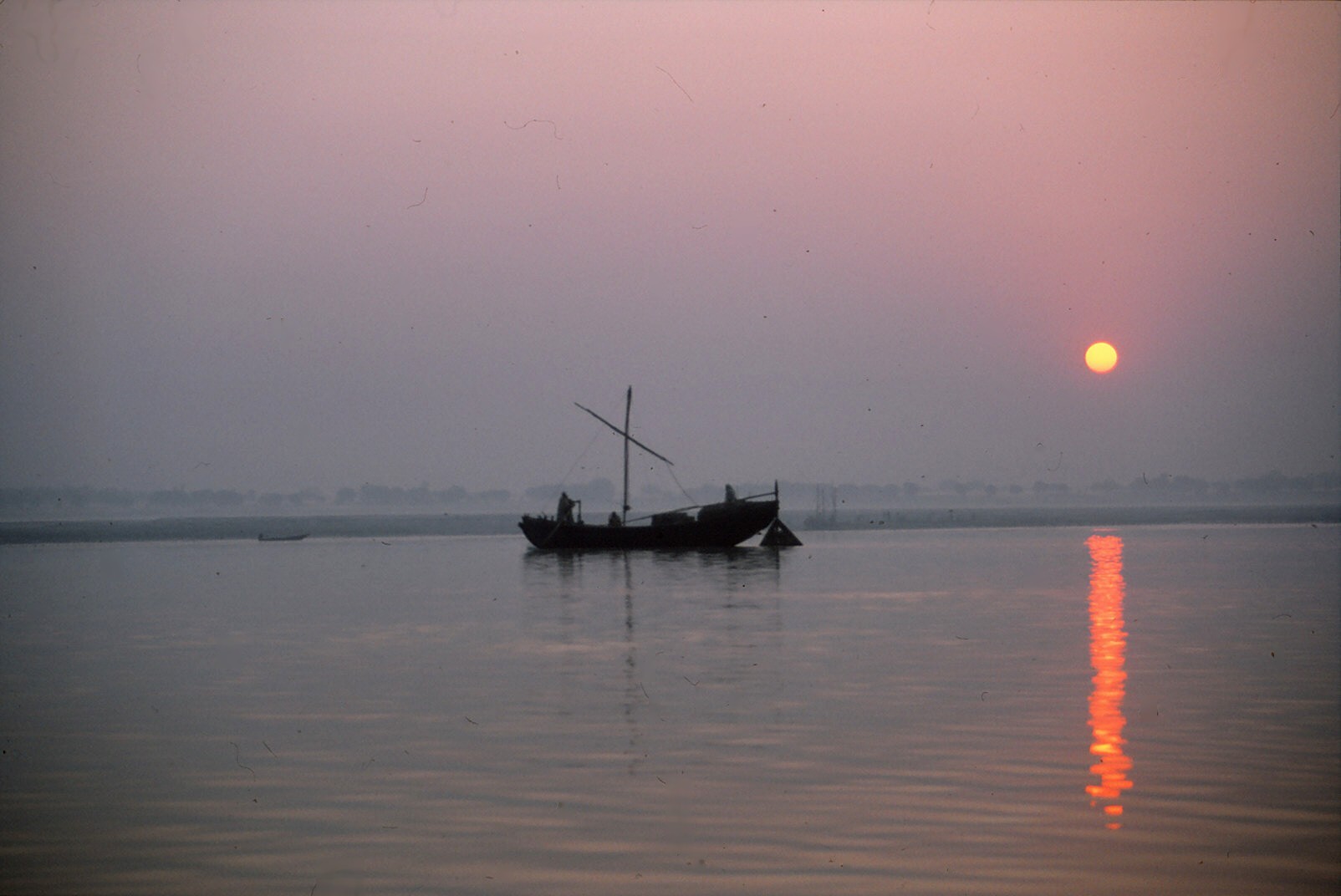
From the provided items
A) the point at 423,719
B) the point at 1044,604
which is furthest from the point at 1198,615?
the point at 423,719

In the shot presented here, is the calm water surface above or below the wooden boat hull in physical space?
below

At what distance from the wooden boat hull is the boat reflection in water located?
1561 inches

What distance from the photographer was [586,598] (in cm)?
4953

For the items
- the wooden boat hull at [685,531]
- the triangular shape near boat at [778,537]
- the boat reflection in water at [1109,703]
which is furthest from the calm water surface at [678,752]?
the triangular shape near boat at [778,537]

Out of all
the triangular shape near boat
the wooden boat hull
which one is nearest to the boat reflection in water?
the wooden boat hull

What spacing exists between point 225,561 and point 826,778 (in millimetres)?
83281

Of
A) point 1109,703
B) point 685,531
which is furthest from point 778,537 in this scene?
point 1109,703

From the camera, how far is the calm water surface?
1248cm

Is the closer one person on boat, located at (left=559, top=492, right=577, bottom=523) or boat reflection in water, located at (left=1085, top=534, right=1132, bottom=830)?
boat reflection in water, located at (left=1085, top=534, right=1132, bottom=830)

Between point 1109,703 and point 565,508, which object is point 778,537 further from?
point 1109,703

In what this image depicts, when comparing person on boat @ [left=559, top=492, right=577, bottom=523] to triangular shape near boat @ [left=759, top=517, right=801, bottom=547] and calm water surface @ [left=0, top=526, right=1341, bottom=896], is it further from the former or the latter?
calm water surface @ [left=0, top=526, right=1341, bottom=896]

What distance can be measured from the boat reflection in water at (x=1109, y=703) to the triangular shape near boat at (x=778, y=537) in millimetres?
48365

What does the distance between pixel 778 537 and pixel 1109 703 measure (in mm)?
80158

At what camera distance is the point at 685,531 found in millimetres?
89062
